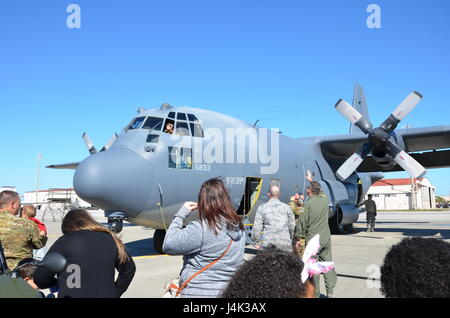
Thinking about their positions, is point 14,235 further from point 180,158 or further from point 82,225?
point 180,158

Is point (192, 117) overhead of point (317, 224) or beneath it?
overhead

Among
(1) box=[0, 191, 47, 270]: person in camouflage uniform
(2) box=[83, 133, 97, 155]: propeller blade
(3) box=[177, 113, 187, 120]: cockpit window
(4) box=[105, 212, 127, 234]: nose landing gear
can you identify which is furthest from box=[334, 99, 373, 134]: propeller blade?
(1) box=[0, 191, 47, 270]: person in camouflage uniform

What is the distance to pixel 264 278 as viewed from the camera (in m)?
1.67

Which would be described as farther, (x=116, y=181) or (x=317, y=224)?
(x=116, y=181)

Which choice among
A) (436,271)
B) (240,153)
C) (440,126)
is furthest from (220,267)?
(440,126)

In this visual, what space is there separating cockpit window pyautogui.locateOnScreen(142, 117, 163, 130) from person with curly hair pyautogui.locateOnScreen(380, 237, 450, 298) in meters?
7.61

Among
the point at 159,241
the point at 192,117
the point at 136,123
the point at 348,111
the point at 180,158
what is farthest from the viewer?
the point at 348,111

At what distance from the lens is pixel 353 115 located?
13.4 metres

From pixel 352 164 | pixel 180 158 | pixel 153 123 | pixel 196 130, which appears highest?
pixel 153 123

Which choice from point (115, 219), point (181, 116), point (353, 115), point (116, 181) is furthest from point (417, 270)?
point (353, 115)

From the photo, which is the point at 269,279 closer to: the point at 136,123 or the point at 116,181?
the point at 116,181

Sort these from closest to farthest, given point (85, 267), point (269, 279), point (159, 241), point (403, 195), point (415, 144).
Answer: point (269, 279), point (85, 267), point (159, 241), point (415, 144), point (403, 195)

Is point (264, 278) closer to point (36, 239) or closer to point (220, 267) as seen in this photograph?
point (220, 267)

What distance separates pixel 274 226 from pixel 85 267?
3.34 m
